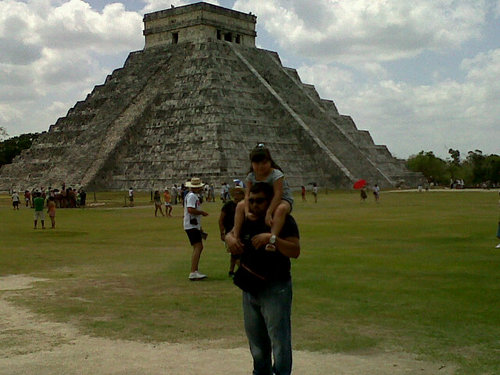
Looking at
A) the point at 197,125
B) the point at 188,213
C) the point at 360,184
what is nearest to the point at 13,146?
the point at 197,125

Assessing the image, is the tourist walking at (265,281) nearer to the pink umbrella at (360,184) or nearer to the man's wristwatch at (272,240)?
the man's wristwatch at (272,240)

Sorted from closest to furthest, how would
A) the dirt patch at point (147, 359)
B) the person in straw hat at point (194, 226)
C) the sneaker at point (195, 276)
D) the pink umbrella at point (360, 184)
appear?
the dirt patch at point (147, 359) < the sneaker at point (195, 276) < the person in straw hat at point (194, 226) < the pink umbrella at point (360, 184)

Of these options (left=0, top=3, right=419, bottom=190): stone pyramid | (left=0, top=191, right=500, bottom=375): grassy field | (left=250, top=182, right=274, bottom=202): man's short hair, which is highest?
(left=0, top=3, right=419, bottom=190): stone pyramid

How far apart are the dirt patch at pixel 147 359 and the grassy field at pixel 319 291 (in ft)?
0.81

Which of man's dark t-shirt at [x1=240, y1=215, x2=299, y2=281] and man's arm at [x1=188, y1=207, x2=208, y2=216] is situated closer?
man's dark t-shirt at [x1=240, y1=215, x2=299, y2=281]


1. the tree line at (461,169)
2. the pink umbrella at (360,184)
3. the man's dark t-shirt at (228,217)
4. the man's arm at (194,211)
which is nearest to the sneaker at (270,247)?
the man's dark t-shirt at (228,217)

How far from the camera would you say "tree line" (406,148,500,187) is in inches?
2758

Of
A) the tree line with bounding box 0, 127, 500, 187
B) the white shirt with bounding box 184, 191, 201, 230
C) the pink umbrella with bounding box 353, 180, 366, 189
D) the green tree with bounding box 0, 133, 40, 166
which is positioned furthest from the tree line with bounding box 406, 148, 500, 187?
the white shirt with bounding box 184, 191, 201, 230

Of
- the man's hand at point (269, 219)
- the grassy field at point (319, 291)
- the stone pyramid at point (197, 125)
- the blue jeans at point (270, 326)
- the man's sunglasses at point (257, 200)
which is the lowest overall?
the grassy field at point (319, 291)

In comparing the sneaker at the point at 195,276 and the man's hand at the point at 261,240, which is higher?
the man's hand at the point at 261,240

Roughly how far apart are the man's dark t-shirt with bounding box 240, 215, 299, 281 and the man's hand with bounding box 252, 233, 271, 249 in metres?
0.05

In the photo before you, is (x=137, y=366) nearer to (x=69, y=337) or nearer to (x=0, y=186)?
(x=69, y=337)

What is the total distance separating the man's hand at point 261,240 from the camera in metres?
4.86

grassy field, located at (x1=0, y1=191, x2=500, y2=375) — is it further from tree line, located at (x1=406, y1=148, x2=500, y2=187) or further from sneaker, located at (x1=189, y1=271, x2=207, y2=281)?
tree line, located at (x1=406, y1=148, x2=500, y2=187)
